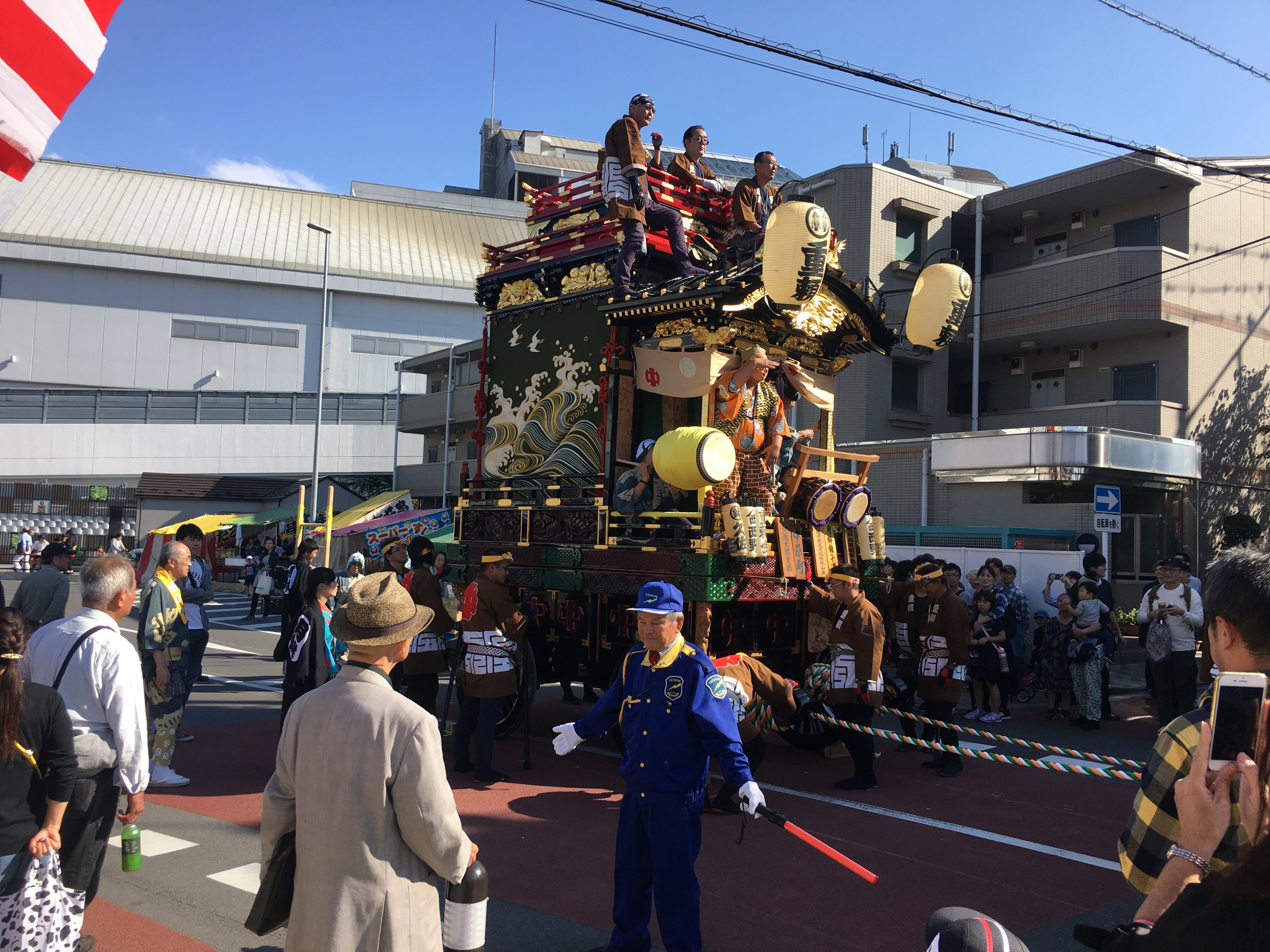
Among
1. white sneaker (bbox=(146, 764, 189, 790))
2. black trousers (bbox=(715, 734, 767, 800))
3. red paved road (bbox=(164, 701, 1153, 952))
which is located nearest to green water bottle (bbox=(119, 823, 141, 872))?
red paved road (bbox=(164, 701, 1153, 952))

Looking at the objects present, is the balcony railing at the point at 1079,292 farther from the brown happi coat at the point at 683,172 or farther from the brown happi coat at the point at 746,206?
the brown happi coat at the point at 683,172

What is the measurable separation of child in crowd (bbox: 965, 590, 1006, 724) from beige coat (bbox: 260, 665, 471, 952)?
9340 millimetres

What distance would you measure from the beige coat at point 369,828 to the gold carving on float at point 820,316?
7101 mm

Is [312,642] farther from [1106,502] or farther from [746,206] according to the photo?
[1106,502]

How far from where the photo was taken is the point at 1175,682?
924cm

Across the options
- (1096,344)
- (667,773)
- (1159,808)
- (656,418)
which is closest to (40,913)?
(667,773)

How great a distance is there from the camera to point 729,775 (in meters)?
4.11

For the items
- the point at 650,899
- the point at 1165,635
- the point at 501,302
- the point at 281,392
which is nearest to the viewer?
the point at 650,899

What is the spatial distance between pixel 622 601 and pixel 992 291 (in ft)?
60.1

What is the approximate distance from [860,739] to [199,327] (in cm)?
3929

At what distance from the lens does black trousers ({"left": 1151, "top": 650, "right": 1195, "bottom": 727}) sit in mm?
9156

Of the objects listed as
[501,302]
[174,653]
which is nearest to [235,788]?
[174,653]

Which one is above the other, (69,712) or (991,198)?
(991,198)

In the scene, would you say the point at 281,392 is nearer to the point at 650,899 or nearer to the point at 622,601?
the point at 622,601
